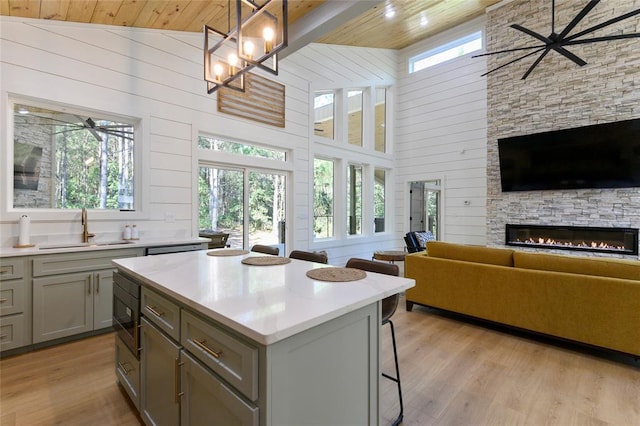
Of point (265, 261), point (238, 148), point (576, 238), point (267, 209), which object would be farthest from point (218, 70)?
point (576, 238)

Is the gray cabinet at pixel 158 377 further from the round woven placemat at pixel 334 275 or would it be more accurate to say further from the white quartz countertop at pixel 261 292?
the round woven placemat at pixel 334 275

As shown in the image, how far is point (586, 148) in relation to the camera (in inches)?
199

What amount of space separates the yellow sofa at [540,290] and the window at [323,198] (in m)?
2.75

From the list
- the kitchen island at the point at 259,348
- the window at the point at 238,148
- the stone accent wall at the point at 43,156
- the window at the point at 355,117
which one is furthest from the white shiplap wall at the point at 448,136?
the stone accent wall at the point at 43,156

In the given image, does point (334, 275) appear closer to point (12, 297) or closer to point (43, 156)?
point (12, 297)

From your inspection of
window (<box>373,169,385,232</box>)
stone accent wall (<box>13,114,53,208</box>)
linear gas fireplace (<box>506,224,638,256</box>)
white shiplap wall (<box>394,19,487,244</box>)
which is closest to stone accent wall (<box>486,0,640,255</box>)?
linear gas fireplace (<box>506,224,638,256</box>)

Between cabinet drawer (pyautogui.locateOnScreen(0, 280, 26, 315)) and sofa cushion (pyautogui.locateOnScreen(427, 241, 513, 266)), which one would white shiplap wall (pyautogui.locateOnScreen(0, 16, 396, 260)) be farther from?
sofa cushion (pyautogui.locateOnScreen(427, 241, 513, 266))

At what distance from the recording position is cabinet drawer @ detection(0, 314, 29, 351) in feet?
8.33

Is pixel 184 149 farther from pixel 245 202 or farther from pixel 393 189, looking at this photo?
pixel 393 189

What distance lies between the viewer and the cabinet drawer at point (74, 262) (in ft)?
8.79

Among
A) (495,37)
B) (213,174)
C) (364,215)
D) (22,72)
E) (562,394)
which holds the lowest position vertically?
(562,394)

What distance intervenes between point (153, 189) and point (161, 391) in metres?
2.88

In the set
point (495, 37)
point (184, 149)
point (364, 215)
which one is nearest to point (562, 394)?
point (184, 149)

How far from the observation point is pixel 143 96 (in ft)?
12.3
